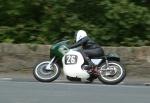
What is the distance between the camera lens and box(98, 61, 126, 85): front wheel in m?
14.3

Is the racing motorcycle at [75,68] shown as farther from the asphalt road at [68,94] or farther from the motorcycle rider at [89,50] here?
the asphalt road at [68,94]

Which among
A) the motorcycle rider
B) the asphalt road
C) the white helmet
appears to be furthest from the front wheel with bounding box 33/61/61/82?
the asphalt road

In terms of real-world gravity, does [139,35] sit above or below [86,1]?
below

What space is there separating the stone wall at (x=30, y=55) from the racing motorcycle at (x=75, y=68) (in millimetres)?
1660

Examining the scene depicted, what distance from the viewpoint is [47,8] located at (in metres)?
18.8

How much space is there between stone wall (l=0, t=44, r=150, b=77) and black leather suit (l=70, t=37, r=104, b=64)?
1.83 meters

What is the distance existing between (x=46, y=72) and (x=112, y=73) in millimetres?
1773

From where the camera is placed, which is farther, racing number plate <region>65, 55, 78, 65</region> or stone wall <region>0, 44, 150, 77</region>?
stone wall <region>0, 44, 150, 77</region>

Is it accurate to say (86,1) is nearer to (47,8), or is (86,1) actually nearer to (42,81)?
(47,8)

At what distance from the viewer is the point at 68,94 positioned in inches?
446

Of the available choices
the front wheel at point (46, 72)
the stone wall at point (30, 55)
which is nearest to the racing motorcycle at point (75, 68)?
the front wheel at point (46, 72)

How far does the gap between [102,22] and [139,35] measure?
1311 millimetres

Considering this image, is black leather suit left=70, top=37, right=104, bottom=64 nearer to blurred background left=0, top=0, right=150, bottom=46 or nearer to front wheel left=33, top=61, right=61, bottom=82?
front wheel left=33, top=61, right=61, bottom=82

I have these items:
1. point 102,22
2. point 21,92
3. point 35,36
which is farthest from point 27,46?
point 21,92
